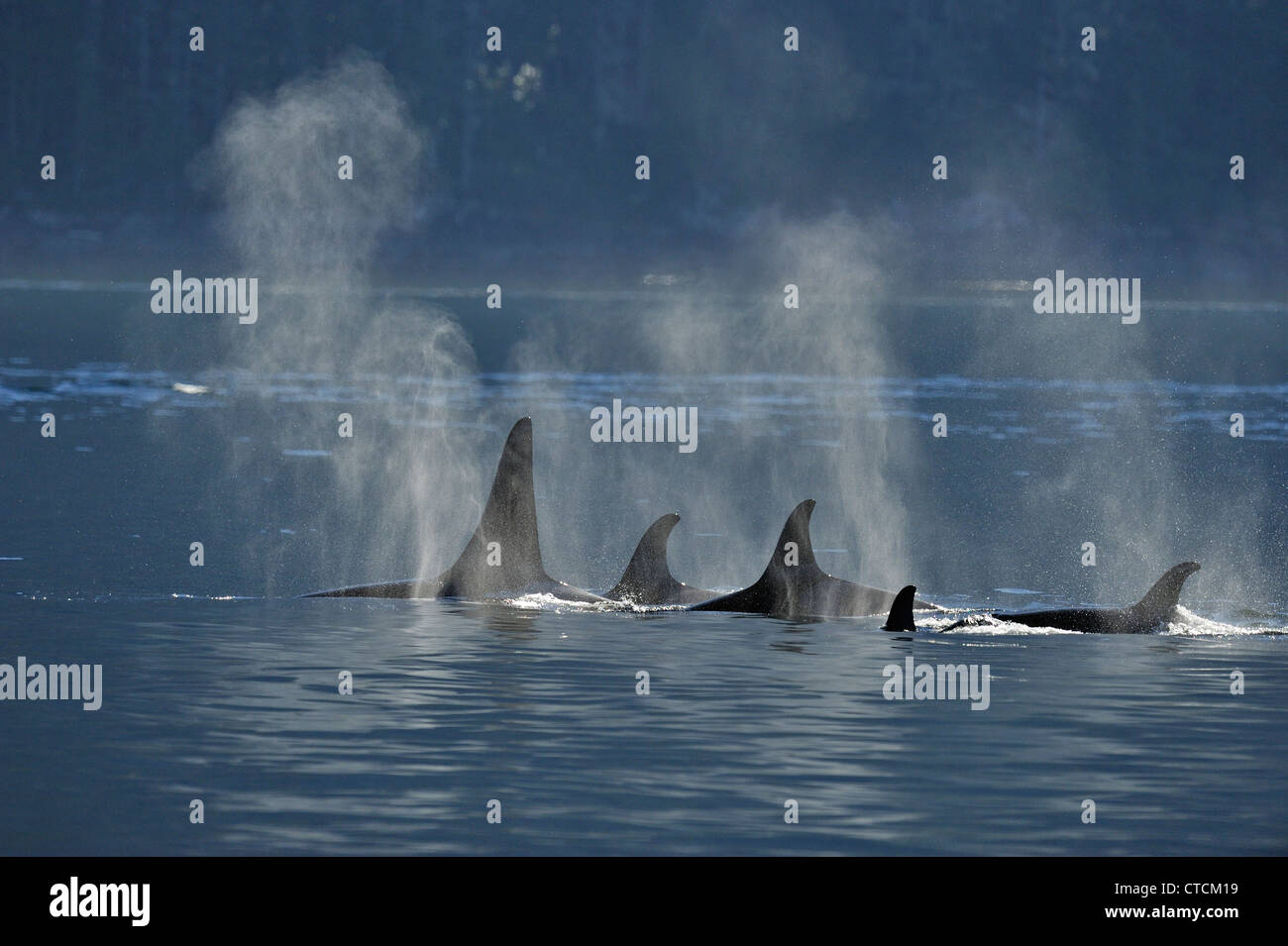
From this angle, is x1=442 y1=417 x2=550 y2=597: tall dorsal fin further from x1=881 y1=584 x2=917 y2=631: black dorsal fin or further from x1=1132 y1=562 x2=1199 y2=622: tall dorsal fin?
x1=1132 y1=562 x2=1199 y2=622: tall dorsal fin

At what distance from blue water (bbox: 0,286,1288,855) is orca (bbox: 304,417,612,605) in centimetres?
133

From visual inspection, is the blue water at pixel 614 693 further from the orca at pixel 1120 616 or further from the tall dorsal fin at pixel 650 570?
the tall dorsal fin at pixel 650 570

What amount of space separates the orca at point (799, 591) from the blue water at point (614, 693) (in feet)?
2.55

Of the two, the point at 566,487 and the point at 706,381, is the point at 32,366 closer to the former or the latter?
the point at 706,381

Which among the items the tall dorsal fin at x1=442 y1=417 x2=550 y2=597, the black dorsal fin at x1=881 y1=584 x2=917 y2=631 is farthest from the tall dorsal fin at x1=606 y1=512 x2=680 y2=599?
the black dorsal fin at x1=881 y1=584 x2=917 y2=631

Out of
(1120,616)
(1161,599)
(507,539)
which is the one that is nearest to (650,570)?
(507,539)

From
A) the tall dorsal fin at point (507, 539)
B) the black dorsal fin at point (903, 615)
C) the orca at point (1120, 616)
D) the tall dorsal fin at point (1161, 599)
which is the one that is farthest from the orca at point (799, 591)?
the tall dorsal fin at point (1161, 599)

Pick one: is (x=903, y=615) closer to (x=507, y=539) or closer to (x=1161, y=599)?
(x=1161, y=599)

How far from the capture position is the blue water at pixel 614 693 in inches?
823

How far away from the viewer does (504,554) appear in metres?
36.4

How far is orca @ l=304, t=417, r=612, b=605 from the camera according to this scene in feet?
118

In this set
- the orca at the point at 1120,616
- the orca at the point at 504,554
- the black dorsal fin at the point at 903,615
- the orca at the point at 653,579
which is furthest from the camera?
the orca at the point at 504,554

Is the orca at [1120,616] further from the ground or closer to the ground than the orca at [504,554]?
closer to the ground

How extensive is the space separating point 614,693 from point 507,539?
920cm
